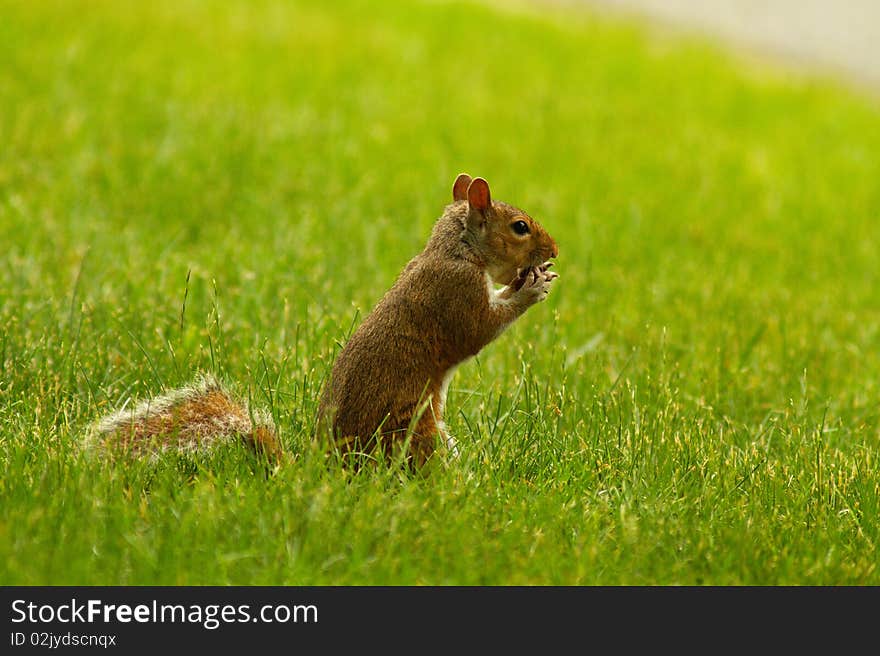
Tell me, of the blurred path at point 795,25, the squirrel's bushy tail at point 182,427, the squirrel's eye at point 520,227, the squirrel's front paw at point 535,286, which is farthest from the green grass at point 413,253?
the blurred path at point 795,25

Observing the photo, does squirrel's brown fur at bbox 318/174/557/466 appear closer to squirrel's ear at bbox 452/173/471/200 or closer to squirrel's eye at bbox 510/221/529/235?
squirrel's eye at bbox 510/221/529/235

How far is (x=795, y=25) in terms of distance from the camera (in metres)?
14.4

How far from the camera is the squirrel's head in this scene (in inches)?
151

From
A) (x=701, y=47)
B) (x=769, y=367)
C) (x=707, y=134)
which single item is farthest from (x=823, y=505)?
(x=701, y=47)

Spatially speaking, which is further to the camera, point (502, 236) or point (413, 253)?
point (413, 253)

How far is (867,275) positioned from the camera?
7.07m

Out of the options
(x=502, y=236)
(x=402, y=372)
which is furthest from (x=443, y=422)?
(x=502, y=236)

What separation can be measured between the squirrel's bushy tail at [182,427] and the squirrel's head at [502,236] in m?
0.86

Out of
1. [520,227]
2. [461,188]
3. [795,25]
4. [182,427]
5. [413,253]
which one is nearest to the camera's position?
[182,427]

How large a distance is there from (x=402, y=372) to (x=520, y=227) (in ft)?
2.24

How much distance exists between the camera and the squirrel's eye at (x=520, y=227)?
3925 millimetres

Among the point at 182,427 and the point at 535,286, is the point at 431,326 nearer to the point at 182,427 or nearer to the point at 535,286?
the point at 535,286
